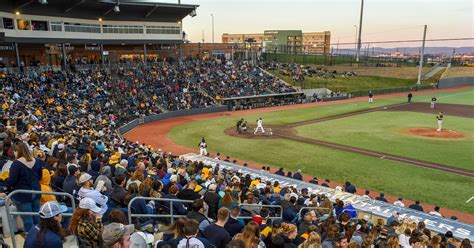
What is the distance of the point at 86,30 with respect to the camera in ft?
152

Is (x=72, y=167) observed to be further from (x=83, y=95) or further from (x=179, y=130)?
(x=83, y=95)

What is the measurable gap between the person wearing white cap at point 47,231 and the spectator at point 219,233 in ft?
6.86

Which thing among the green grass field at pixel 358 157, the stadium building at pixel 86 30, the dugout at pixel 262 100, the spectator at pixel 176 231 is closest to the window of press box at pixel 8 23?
the stadium building at pixel 86 30

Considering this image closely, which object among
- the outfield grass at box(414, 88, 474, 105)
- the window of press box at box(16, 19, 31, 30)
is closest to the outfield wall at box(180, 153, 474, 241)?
the window of press box at box(16, 19, 31, 30)

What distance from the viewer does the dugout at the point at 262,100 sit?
152 feet

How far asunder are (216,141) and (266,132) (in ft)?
16.7

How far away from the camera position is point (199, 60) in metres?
55.8

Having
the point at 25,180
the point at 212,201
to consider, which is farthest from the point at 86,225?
the point at 212,201

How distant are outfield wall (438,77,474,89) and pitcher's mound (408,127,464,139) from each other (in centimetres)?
4487

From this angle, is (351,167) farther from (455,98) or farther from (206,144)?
(455,98)

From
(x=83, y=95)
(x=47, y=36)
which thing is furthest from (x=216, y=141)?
(x=47, y=36)

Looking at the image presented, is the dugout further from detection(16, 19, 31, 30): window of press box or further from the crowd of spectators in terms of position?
the crowd of spectators

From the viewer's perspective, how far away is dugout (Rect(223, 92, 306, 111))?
152 feet

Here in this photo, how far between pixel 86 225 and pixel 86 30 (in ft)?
154
